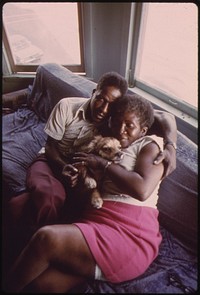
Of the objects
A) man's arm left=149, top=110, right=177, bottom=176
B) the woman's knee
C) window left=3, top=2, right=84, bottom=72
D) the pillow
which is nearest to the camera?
the woman's knee

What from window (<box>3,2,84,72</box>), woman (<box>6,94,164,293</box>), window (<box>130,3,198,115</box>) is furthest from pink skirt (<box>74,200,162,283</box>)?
window (<box>3,2,84,72</box>)

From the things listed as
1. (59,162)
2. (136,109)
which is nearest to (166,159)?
(136,109)

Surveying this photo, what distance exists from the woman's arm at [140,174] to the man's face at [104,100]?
303 millimetres

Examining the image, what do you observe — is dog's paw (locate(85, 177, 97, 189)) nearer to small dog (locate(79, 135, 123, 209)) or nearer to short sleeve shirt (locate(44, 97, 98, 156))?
small dog (locate(79, 135, 123, 209))

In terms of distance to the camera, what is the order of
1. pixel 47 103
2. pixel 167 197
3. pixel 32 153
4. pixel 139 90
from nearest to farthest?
1. pixel 167 197
2. pixel 32 153
3. pixel 139 90
4. pixel 47 103

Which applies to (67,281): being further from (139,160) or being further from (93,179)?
(139,160)

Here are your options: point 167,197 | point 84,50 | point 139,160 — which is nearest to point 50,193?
point 139,160

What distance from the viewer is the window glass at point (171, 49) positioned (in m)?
1.75

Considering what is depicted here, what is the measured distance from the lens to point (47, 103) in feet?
7.76

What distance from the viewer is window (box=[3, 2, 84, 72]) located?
2420 millimetres

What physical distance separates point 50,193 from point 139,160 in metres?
0.49

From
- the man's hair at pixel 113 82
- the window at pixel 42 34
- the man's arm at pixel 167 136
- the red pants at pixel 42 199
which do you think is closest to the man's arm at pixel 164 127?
the man's arm at pixel 167 136

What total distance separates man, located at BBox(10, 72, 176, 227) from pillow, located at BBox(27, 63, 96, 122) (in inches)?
16.5

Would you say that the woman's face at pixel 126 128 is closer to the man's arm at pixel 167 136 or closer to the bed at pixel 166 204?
the man's arm at pixel 167 136
